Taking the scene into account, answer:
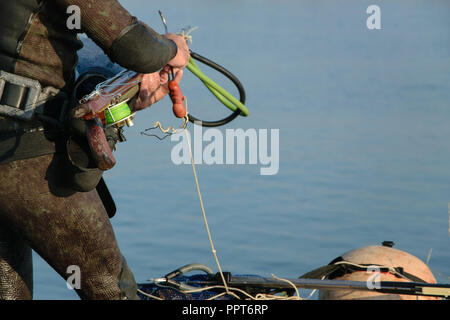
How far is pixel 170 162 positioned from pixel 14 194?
20.3 ft

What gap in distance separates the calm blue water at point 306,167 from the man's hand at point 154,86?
2549mm

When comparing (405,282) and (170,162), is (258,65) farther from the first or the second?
(405,282)

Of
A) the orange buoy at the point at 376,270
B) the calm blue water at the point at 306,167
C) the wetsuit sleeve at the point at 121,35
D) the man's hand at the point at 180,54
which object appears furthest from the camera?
the calm blue water at the point at 306,167

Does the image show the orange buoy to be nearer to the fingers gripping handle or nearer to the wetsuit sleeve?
the fingers gripping handle

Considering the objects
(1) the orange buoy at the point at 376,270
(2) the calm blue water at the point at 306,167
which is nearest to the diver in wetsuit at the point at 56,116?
(1) the orange buoy at the point at 376,270

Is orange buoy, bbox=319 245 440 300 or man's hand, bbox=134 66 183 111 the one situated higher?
man's hand, bbox=134 66 183 111

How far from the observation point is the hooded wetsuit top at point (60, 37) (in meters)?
2.82

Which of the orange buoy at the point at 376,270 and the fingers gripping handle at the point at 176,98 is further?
the orange buoy at the point at 376,270

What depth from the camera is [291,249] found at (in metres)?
6.47

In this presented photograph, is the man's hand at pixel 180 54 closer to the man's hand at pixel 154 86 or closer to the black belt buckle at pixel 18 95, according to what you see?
the man's hand at pixel 154 86

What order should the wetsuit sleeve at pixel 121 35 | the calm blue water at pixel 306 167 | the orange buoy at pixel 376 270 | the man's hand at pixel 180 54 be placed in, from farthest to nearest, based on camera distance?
the calm blue water at pixel 306 167, the orange buoy at pixel 376 270, the man's hand at pixel 180 54, the wetsuit sleeve at pixel 121 35

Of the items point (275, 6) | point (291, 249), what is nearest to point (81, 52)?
point (291, 249)

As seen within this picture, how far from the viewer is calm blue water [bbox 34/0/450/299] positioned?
257 inches

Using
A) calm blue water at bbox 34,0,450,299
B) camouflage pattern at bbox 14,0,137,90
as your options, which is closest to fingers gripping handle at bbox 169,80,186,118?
camouflage pattern at bbox 14,0,137,90
